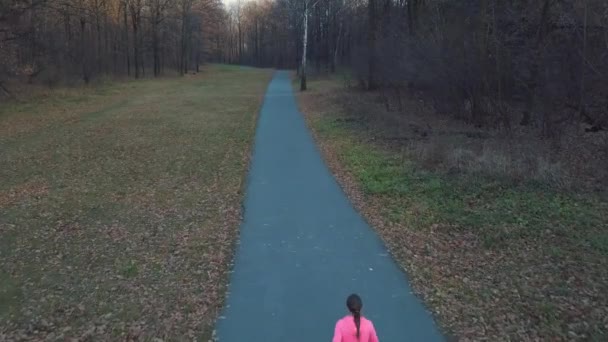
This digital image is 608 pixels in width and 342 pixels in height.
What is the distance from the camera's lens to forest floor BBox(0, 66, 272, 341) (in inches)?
245

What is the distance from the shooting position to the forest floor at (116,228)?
20.5 feet

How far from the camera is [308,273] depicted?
7.29 metres

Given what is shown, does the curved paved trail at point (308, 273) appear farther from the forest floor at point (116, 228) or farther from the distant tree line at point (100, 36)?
the distant tree line at point (100, 36)

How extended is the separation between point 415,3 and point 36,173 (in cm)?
2398

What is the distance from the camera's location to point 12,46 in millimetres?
30719

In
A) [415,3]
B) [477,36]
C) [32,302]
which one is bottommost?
[32,302]

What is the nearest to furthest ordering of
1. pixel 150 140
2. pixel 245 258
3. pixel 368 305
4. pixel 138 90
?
1. pixel 368 305
2. pixel 245 258
3. pixel 150 140
4. pixel 138 90

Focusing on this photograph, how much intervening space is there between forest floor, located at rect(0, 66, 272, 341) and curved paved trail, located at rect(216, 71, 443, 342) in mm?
395

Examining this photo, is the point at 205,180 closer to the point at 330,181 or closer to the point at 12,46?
the point at 330,181

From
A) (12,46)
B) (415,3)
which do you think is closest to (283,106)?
(415,3)

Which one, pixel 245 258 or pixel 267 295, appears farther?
pixel 245 258

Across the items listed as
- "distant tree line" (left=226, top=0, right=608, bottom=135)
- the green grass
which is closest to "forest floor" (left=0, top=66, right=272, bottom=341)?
the green grass

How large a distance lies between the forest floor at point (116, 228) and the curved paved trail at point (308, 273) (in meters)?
0.40

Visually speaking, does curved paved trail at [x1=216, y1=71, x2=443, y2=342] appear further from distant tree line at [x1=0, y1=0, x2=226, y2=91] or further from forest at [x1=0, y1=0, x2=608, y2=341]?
distant tree line at [x1=0, y1=0, x2=226, y2=91]
